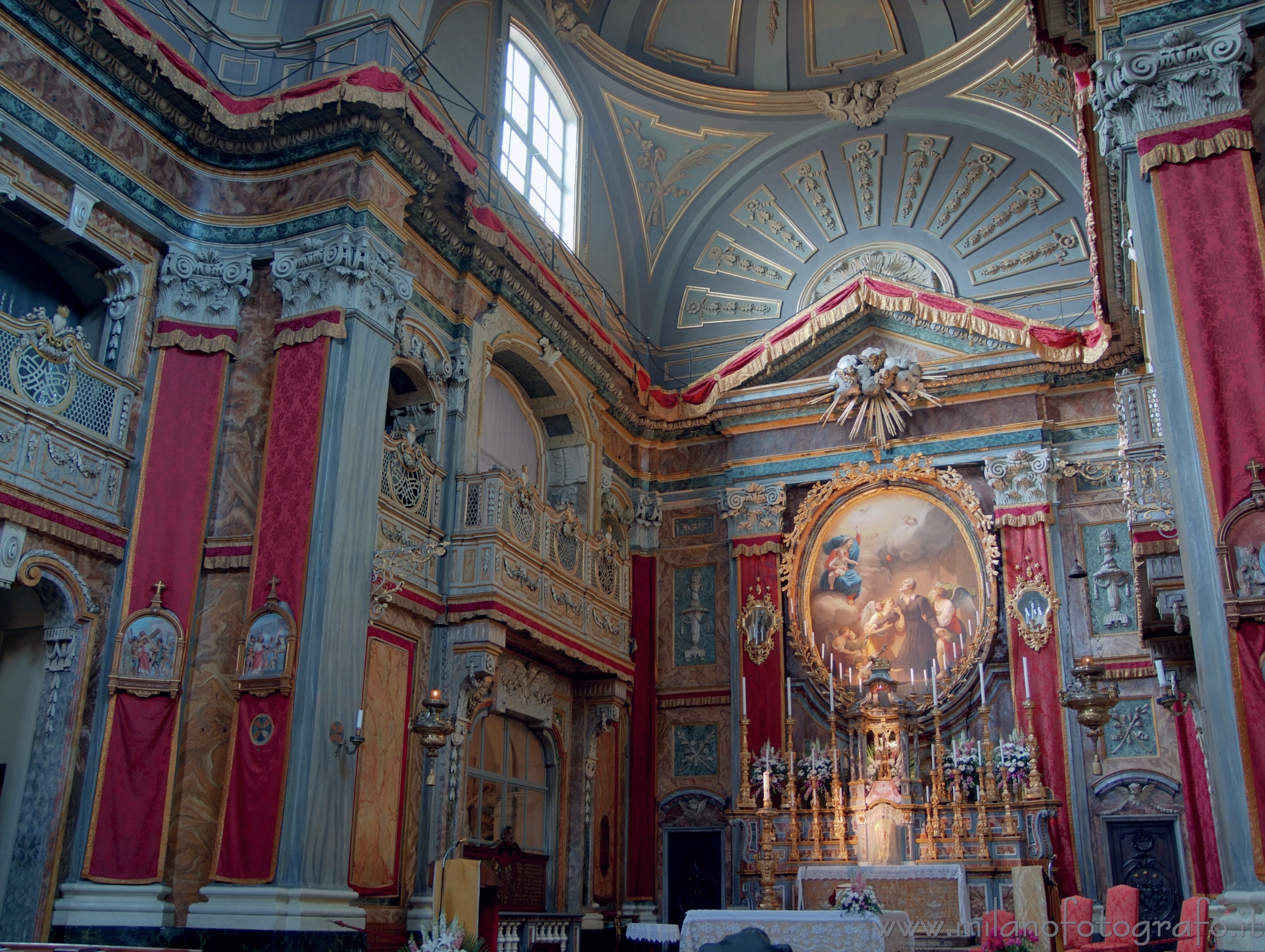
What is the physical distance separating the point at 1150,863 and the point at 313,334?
12135mm

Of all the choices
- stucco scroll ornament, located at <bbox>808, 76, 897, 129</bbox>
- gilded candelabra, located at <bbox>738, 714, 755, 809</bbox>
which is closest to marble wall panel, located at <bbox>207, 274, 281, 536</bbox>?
gilded candelabra, located at <bbox>738, 714, 755, 809</bbox>

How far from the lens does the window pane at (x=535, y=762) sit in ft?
50.8

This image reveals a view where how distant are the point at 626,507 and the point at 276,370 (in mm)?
7685

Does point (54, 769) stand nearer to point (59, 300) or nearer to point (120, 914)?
Result: point (120, 914)

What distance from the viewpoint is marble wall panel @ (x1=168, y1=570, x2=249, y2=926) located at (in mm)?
10586

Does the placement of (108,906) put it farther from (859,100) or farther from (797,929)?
(859,100)

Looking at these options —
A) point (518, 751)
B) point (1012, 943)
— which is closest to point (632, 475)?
point (518, 751)

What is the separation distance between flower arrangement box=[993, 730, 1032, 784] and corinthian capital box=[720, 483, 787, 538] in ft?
15.3

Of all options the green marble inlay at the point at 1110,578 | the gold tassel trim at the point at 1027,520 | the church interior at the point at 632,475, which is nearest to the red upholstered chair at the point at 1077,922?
the church interior at the point at 632,475

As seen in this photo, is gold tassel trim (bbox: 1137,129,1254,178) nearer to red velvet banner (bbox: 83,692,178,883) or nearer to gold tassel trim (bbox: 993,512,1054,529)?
gold tassel trim (bbox: 993,512,1054,529)

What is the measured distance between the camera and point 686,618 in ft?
60.4

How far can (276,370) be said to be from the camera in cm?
1200

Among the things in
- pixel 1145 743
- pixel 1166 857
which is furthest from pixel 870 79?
pixel 1166 857

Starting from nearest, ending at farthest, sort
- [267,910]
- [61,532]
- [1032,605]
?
[267,910], [61,532], [1032,605]
